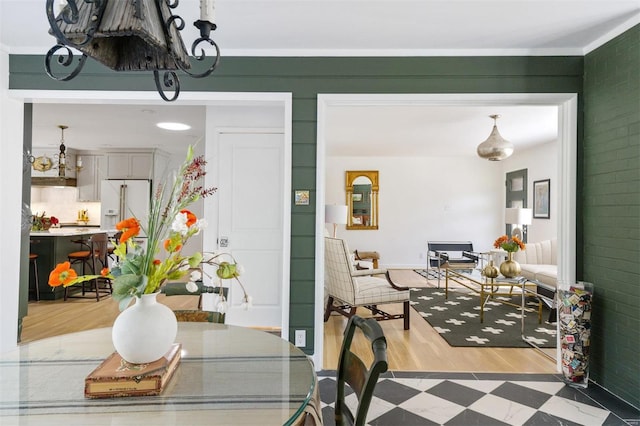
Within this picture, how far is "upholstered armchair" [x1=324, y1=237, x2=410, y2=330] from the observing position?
384 cm

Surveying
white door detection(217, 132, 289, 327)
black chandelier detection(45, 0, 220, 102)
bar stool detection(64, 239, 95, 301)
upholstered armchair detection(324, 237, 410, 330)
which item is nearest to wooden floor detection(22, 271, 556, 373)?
upholstered armchair detection(324, 237, 410, 330)

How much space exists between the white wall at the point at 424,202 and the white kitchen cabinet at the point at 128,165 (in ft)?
12.5

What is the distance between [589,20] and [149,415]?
325 cm

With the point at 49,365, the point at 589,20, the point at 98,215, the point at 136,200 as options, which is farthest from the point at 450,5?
the point at 98,215

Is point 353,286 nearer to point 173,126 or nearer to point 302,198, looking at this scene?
point 302,198

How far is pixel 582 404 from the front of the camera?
8.04 ft

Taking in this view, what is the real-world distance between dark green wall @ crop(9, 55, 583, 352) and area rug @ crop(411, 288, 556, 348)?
5.76 ft

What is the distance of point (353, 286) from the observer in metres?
3.81

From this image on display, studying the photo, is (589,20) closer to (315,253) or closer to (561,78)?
(561,78)

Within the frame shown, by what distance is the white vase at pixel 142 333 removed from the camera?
115cm

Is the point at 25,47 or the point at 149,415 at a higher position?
the point at 25,47

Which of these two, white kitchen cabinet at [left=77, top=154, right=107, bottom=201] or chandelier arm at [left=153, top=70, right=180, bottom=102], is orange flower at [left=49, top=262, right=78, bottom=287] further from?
white kitchen cabinet at [left=77, top=154, right=107, bottom=201]

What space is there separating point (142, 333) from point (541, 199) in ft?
24.3

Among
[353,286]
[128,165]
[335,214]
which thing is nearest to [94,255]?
[128,165]
